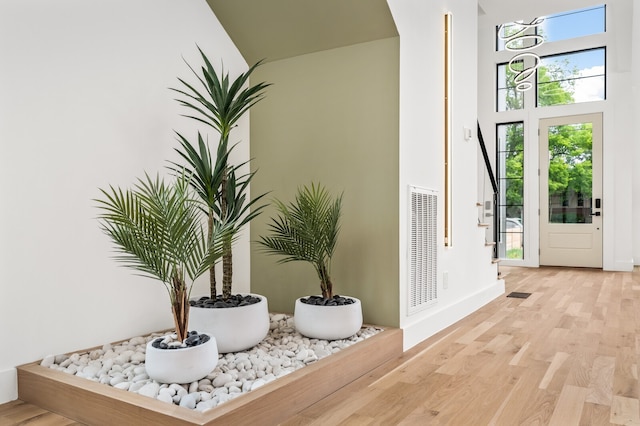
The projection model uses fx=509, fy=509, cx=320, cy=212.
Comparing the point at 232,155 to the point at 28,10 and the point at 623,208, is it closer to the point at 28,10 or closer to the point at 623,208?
the point at 28,10

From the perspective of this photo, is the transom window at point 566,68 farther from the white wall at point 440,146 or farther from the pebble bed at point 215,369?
the pebble bed at point 215,369

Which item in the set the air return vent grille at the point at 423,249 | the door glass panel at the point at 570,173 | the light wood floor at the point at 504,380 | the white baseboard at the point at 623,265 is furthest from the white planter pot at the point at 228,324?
the white baseboard at the point at 623,265

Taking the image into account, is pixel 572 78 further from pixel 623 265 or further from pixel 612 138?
pixel 623 265

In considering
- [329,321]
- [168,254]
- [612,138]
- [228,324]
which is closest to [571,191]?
[612,138]

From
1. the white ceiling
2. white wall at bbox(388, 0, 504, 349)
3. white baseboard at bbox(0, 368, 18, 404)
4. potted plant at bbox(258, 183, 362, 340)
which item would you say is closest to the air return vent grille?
white wall at bbox(388, 0, 504, 349)

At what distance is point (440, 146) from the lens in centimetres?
359

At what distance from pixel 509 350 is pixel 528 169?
5.83 m

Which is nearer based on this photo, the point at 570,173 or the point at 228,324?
the point at 228,324

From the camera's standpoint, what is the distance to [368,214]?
2938mm

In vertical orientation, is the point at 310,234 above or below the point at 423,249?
above

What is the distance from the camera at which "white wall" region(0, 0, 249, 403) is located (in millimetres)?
2104

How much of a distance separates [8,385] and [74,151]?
3.36ft

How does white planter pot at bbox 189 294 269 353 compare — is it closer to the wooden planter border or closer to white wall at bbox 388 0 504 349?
the wooden planter border

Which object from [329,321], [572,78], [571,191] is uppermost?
[572,78]
